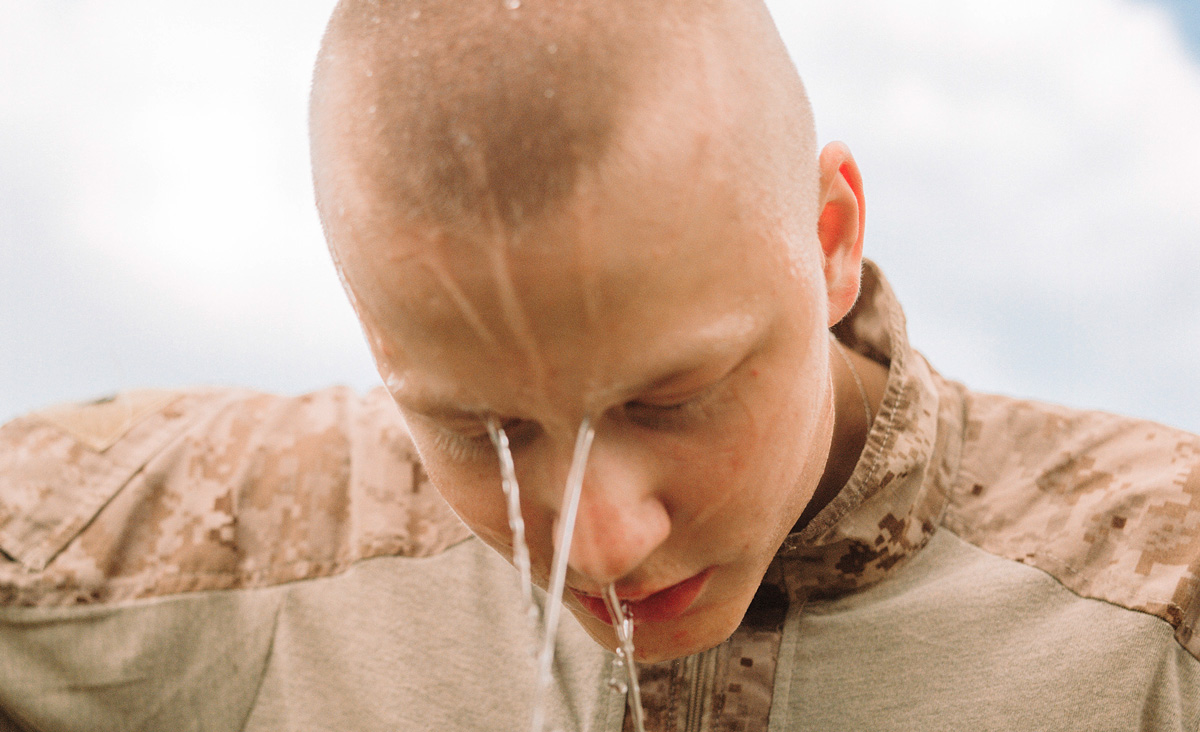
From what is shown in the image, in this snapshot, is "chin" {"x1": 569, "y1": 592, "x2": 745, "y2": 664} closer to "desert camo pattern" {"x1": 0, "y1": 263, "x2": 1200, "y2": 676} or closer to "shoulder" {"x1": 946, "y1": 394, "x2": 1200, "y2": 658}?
"desert camo pattern" {"x1": 0, "y1": 263, "x2": 1200, "y2": 676}

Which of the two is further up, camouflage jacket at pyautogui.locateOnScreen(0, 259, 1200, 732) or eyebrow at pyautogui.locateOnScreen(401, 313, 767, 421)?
eyebrow at pyautogui.locateOnScreen(401, 313, 767, 421)

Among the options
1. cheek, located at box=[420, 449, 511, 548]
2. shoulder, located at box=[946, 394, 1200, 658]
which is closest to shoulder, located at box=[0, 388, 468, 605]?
cheek, located at box=[420, 449, 511, 548]

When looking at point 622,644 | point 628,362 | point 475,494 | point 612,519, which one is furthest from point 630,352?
point 622,644

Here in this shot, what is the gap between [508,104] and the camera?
1.99ft

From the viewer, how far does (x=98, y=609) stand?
1.12m

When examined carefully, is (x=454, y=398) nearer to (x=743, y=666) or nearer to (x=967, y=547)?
(x=743, y=666)

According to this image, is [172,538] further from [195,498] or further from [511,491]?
[511,491]

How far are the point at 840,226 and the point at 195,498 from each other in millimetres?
855

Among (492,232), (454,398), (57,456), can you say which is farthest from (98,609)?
(492,232)

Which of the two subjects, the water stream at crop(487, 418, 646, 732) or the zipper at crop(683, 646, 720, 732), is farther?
the zipper at crop(683, 646, 720, 732)

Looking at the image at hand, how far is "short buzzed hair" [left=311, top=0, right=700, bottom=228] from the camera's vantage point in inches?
23.8

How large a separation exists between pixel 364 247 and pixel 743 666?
1.98ft

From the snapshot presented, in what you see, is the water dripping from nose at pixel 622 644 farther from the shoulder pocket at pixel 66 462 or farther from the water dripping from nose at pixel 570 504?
the shoulder pocket at pixel 66 462

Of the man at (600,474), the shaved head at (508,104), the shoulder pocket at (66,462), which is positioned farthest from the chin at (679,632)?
the shoulder pocket at (66,462)
